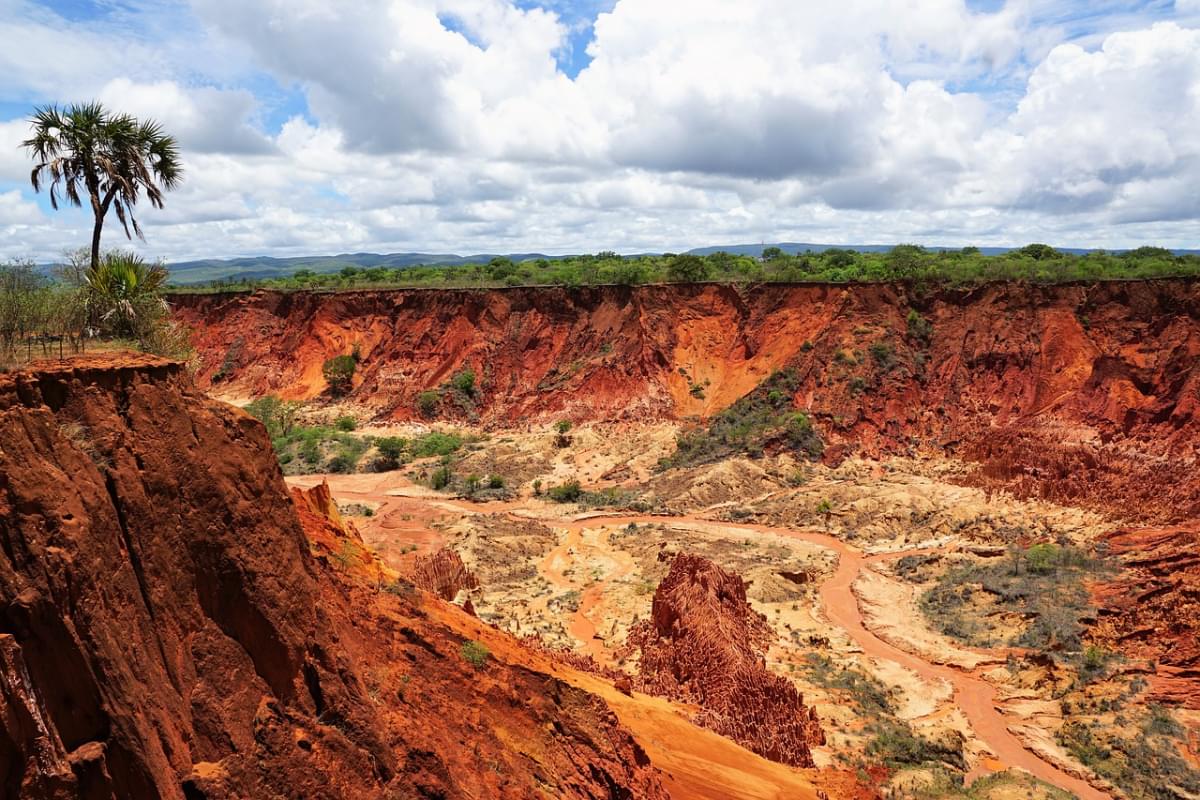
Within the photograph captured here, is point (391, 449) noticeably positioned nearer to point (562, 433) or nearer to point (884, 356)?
point (562, 433)

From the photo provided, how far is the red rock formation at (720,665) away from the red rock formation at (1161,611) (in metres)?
8.71

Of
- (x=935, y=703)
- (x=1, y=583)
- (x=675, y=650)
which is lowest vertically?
(x=935, y=703)

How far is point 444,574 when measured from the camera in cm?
2123

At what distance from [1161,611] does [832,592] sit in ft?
28.3

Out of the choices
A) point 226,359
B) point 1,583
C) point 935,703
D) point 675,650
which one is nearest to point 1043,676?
point 935,703

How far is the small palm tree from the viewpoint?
8578 mm

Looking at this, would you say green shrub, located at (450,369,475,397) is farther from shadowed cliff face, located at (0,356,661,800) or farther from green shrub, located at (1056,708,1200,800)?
shadowed cliff face, located at (0,356,661,800)

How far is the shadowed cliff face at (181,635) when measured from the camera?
5004 millimetres

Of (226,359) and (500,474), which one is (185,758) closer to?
(500,474)

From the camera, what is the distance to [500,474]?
36844 mm

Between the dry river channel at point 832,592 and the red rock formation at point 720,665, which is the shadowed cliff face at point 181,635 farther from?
the dry river channel at point 832,592

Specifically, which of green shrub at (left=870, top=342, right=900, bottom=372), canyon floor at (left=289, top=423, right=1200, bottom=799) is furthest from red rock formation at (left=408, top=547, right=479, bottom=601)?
green shrub at (left=870, top=342, right=900, bottom=372)

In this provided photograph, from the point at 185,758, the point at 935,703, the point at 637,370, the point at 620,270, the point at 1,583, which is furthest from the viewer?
the point at 620,270

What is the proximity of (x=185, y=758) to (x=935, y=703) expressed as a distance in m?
16.4
